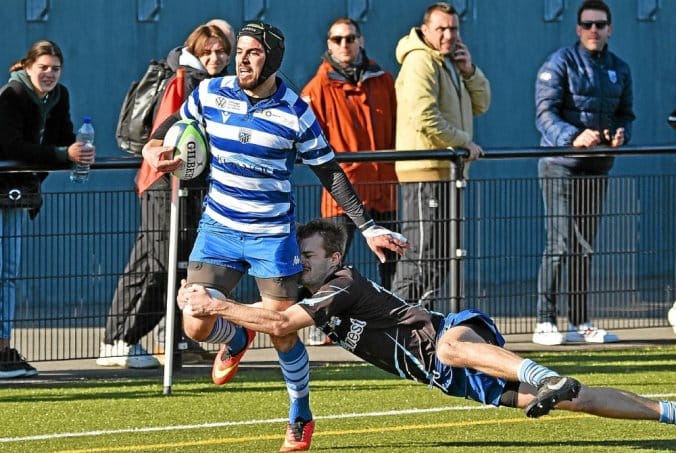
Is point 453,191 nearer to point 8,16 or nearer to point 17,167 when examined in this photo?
point 17,167

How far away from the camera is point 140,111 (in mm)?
11953

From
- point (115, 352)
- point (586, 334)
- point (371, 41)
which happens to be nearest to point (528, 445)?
point (115, 352)

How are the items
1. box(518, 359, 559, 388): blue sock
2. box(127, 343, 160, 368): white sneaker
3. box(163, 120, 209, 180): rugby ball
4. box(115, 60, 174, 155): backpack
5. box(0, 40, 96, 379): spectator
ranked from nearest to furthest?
box(518, 359, 559, 388): blue sock < box(163, 120, 209, 180): rugby ball < box(0, 40, 96, 379): spectator < box(127, 343, 160, 368): white sneaker < box(115, 60, 174, 155): backpack

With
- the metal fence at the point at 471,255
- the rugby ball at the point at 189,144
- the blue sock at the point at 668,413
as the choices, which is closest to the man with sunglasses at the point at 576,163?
the metal fence at the point at 471,255

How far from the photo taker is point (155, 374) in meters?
11.5

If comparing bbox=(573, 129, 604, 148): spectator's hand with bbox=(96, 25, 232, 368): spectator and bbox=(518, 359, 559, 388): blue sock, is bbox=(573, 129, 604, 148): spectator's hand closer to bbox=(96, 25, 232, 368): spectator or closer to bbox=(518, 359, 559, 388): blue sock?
bbox=(96, 25, 232, 368): spectator

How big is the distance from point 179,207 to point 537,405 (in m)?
4.26

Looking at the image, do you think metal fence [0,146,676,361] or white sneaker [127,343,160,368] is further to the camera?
white sneaker [127,343,160,368]

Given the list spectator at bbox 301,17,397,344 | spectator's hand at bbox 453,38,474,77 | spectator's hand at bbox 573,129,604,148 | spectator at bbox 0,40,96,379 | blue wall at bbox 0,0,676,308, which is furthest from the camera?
blue wall at bbox 0,0,676,308

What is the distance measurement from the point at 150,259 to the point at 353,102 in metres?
2.14

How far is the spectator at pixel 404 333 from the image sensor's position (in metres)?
8.05

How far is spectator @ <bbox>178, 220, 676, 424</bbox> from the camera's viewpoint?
805cm

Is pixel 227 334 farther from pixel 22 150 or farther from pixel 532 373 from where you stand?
pixel 22 150

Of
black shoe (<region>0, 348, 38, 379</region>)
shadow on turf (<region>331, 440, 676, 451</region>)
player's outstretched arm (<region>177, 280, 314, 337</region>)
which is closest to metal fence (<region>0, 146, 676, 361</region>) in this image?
black shoe (<region>0, 348, 38, 379</region>)
